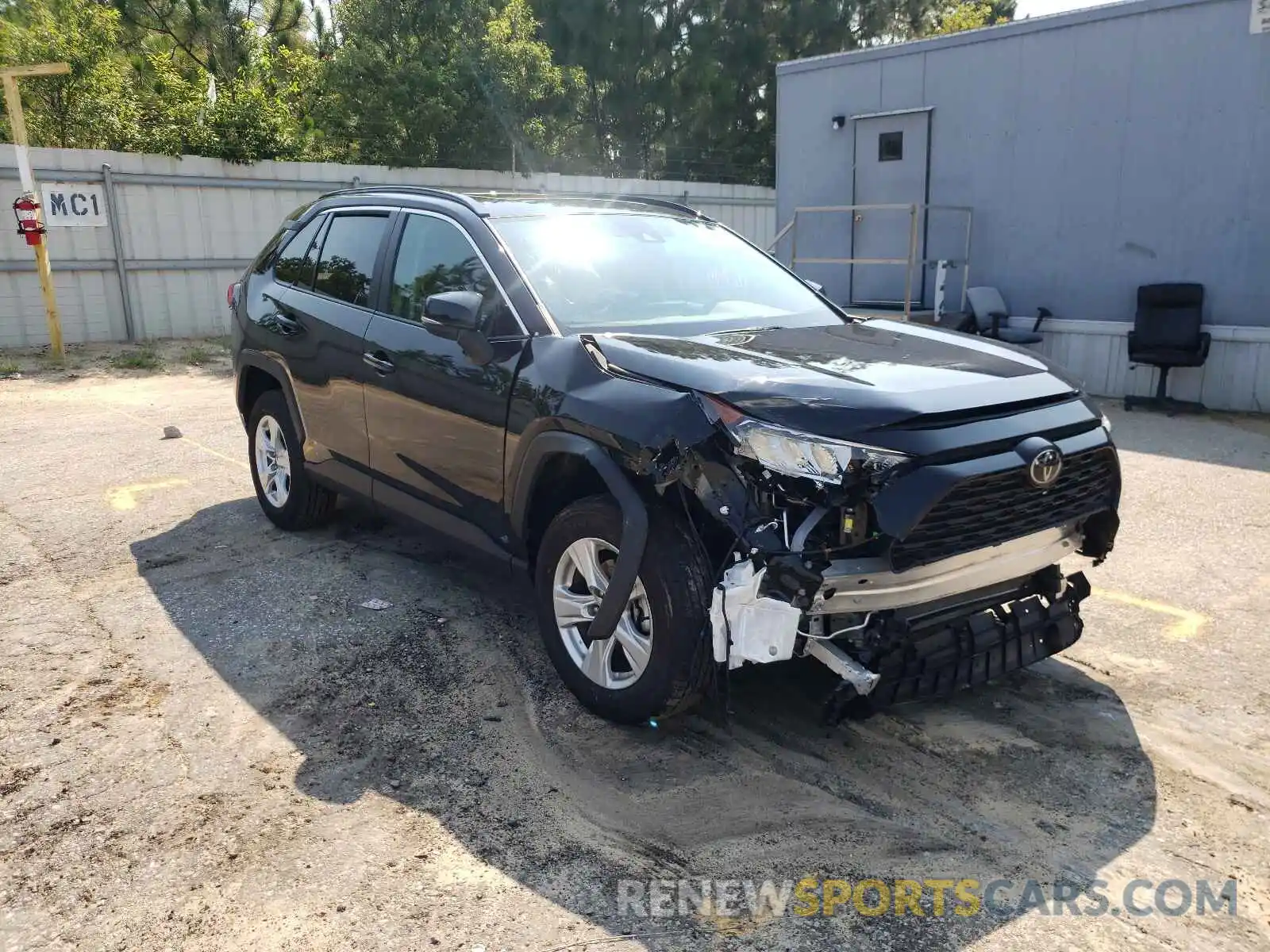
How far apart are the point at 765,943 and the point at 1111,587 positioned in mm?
3236


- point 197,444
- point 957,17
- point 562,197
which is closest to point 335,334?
point 562,197

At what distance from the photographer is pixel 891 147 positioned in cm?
1184

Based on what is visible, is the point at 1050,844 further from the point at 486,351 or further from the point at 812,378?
the point at 486,351

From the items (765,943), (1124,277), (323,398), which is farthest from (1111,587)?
(1124,277)

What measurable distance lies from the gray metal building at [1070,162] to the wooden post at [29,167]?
28.7 feet

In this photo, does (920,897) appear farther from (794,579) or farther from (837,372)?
(837,372)

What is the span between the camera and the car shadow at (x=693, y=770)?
110 inches

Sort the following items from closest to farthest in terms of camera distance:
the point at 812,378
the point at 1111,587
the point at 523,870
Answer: the point at 523,870, the point at 812,378, the point at 1111,587

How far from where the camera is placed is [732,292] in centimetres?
444

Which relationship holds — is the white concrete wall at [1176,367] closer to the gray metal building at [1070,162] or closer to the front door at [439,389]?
the gray metal building at [1070,162]

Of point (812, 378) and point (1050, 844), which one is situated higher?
point (812, 378)

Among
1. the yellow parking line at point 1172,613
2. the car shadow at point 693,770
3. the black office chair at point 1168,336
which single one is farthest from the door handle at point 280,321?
the black office chair at point 1168,336

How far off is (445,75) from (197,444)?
44.3 feet

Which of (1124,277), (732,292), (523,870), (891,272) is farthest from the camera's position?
(891,272)
